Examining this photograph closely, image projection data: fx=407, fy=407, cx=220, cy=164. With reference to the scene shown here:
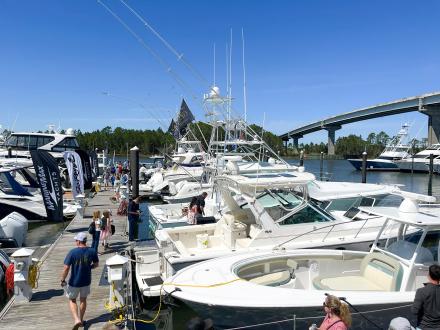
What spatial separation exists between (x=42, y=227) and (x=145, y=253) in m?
10.8

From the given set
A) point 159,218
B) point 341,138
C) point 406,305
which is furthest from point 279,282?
point 341,138

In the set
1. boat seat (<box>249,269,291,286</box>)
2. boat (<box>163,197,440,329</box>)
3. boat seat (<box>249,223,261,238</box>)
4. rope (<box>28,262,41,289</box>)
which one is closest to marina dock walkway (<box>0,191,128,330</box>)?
rope (<box>28,262,41,289</box>)

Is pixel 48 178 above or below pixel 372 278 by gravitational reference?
above

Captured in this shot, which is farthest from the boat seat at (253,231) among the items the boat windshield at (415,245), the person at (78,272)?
the person at (78,272)

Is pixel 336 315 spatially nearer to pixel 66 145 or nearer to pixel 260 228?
pixel 260 228

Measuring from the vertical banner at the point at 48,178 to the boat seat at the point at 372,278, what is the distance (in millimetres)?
11727

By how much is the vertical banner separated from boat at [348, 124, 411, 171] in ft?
217

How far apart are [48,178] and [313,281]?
1175 cm

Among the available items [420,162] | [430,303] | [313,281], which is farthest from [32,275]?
[420,162]

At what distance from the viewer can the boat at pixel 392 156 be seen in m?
72.6

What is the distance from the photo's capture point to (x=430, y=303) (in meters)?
5.13

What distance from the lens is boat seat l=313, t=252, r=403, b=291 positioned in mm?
7250

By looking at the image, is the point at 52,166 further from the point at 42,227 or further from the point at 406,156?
the point at 406,156

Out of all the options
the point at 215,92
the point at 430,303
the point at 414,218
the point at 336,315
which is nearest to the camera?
the point at 336,315
